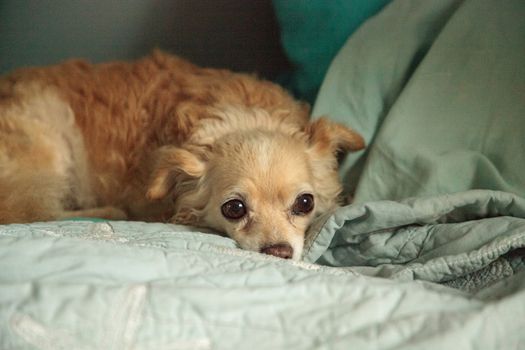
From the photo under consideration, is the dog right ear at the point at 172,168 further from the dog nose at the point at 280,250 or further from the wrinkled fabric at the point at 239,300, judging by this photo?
the wrinkled fabric at the point at 239,300

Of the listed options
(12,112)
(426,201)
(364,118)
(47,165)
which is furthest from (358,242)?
(12,112)

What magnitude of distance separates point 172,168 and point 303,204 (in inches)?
16.3

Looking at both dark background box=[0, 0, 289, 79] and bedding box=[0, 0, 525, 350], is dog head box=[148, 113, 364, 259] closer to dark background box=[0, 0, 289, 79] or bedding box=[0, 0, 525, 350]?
bedding box=[0, 0, 525, 350]

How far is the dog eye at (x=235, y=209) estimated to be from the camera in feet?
4.54

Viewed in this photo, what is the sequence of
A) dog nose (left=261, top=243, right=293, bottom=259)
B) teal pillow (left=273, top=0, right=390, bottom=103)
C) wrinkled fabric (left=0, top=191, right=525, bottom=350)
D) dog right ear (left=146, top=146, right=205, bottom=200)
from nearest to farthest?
wrinkled fabric (left=0, top=191, right=525, bottom=350), dog nose (left=261, top=243, right=293, bottom=259), dog right ear (left=146, top=146, right=205, bottom=200), teal pillow (left=273, top=0, right=390, bottom=103)

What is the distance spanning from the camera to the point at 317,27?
1738 millimetres

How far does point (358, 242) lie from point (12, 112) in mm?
1185

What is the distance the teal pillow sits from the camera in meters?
1.71

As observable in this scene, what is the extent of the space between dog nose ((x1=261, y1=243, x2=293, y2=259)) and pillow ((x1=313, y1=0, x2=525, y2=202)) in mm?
291

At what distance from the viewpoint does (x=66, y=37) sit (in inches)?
86.4

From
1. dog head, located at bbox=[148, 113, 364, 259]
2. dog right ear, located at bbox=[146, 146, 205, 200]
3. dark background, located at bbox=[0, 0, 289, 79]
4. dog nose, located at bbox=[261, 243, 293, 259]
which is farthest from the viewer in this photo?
dark background, located at bbox=[0, 0, 289, 79]

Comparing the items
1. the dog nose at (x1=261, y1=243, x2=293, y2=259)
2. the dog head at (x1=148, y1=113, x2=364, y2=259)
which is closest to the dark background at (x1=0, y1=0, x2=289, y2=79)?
the dog head at (x1=148, y1=113, x2=364, y2=259)

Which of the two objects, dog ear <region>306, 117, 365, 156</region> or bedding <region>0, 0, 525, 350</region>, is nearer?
bedding <region>0, 0, 525, 350</region>

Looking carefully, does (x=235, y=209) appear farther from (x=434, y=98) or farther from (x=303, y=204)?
(x=434, y=98)
